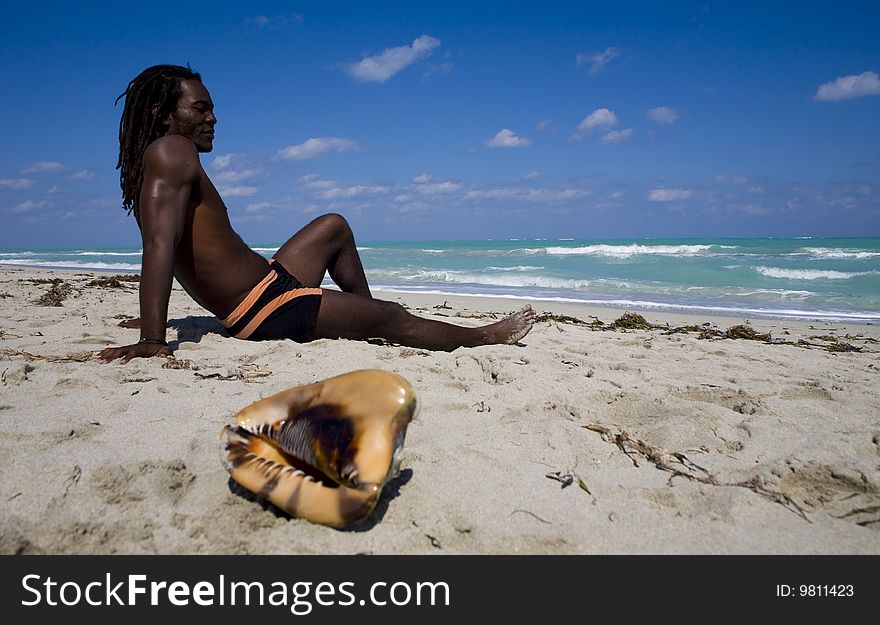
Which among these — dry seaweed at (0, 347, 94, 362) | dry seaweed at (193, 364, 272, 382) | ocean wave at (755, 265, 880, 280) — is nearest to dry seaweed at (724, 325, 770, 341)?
dry seaweed at (193, 364, 272, 382)

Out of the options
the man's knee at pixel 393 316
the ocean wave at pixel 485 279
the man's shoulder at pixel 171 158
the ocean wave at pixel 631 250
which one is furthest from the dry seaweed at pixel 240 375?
the ocean wave at pixel 631 250

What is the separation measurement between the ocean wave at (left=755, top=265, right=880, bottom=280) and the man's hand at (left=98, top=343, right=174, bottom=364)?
11.5 m

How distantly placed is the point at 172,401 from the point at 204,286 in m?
0.95

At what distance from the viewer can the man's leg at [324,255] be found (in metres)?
3.26

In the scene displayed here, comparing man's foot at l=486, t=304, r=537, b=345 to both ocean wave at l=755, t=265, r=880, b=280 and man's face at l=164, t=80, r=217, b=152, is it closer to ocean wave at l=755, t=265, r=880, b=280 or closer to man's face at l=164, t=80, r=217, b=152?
man's face at l=164, t=80, r=217, b=152

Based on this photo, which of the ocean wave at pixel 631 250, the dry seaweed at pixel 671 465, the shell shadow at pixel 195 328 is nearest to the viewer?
the dry seaweed at pixel 671 465

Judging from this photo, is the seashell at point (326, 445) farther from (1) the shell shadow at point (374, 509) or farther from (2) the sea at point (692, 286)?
(2) the sea at point (692, 286)

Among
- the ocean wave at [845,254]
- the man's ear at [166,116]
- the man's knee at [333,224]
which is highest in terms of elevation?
the ocean wave at [845,254]

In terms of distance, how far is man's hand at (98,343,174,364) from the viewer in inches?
93.6

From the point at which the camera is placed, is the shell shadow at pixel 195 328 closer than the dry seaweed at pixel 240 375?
No

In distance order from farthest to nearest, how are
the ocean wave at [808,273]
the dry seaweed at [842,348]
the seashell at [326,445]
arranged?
the ocean wave at [808,273] → the dry seaweed at [842,348] → the seashell at [326,445]

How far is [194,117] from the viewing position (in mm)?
2707
